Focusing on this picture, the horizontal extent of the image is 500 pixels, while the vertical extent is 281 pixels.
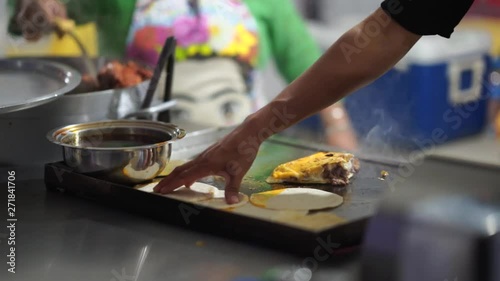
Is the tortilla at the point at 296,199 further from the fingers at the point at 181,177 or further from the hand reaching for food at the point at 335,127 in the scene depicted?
the hand reaching for food at the point at 335,127

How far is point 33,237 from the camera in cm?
140

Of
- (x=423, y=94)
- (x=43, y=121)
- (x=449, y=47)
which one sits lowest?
(x=423, y=94)

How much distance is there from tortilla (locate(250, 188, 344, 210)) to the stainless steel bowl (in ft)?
0.73

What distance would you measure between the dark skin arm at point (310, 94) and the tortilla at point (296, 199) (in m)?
0.05

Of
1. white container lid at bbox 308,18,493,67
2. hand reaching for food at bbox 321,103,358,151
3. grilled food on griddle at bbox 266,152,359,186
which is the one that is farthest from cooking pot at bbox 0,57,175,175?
white container lid at bbox 308,18,493,67

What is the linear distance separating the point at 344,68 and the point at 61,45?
1.54m

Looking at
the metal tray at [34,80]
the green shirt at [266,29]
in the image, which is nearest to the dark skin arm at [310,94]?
the metal tray at [34,80]

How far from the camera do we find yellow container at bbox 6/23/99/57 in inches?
103

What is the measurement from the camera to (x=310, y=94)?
140 cm

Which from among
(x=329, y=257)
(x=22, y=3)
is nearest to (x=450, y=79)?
(x=22, y=3)

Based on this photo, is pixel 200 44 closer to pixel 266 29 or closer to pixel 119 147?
pixel 266 29

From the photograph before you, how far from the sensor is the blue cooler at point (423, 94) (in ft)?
12.8

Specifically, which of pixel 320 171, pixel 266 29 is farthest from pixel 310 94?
pixel 266 29

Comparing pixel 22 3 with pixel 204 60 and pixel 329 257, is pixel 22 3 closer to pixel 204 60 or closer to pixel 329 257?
pixel 204 60
